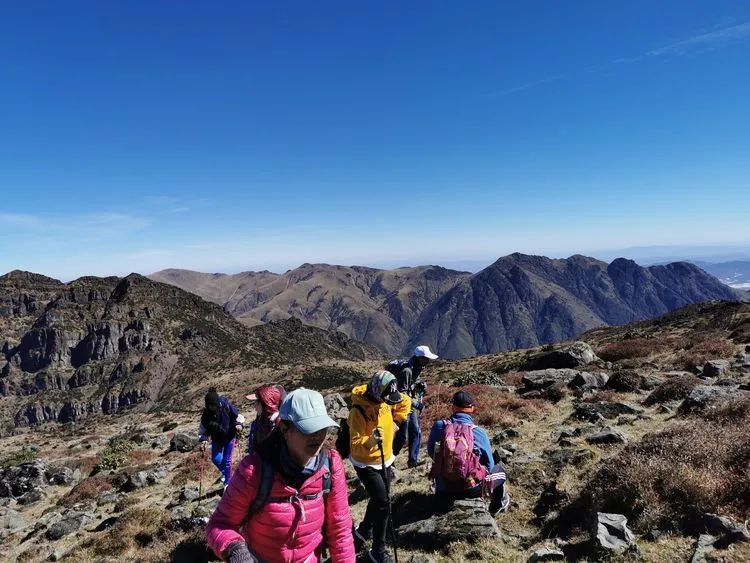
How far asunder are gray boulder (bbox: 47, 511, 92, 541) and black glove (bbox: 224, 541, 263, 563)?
11.9m

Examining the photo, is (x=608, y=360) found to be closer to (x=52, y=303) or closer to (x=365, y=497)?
(x=365, y=497)

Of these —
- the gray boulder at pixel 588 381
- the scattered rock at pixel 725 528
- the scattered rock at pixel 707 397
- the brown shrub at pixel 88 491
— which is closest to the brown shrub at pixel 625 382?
the gray boulder at pixel 588 381

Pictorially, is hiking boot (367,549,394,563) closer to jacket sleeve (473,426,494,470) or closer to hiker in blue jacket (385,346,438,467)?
hiker in blue jacket (385,346,438,467)

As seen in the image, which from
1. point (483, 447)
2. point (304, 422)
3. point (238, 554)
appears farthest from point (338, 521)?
point (483, 447)

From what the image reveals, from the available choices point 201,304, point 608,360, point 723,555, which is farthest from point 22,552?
point 201,304

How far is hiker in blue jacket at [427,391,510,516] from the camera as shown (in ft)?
25.8

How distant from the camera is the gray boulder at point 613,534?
6.02m

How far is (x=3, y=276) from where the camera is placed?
199125mm

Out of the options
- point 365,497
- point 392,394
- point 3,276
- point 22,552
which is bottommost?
point 22,552

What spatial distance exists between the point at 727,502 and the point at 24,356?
203 metres

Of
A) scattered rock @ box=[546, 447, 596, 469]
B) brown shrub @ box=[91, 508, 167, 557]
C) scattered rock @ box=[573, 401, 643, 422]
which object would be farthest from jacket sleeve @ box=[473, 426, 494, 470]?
brown shrub @ box=[91, 508, 167, 557]

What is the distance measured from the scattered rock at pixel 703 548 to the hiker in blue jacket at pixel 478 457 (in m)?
3.02

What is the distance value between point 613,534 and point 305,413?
17.3 ft

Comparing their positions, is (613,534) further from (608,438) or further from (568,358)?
(568,358)
